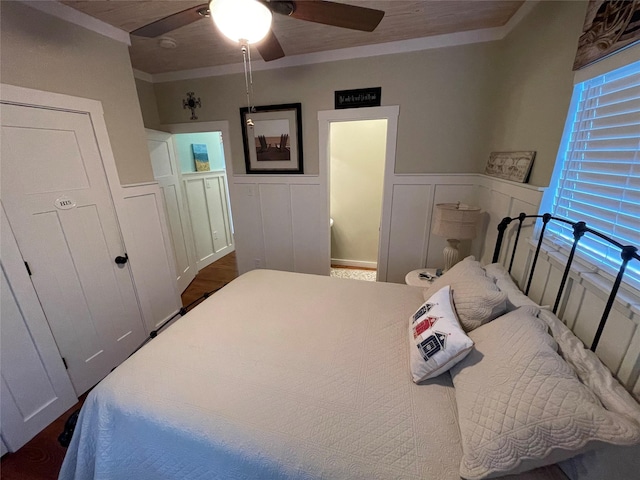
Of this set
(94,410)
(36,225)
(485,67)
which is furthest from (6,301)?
(485,67)

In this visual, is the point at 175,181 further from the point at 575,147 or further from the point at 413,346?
the point at 575,147

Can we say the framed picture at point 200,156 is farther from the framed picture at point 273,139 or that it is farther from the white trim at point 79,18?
the white trim at point 79,18

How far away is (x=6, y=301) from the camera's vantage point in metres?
1.45

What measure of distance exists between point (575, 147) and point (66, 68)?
312 centimetres

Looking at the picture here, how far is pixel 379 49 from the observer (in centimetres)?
235

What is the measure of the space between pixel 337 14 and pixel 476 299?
1598 mm

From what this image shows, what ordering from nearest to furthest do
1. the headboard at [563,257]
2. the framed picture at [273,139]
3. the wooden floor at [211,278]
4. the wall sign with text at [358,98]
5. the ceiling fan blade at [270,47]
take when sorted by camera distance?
the headboard at [563,257] < the ceiling fan blade at [270,47] < the wall sign with text at [358,98] < the framed picture at [273,139] < the wooden floor at [211,278]

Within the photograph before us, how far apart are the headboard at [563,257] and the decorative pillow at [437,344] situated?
0.46 m

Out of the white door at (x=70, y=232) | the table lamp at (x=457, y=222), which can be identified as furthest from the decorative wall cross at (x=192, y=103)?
the table lamp at (x=457, y=222)

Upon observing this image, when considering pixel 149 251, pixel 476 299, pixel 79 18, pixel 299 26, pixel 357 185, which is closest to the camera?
pixel 476 299

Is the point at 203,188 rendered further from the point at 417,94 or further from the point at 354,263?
the point at 417,94

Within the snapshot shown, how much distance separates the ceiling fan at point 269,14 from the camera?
1068 mm

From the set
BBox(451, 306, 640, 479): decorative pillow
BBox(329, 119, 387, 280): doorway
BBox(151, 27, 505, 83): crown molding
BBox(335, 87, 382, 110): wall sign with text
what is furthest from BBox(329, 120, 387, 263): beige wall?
BBox(451, 306, 640, 479): decorative pillow

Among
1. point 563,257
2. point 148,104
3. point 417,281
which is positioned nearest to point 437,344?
point 563,257
